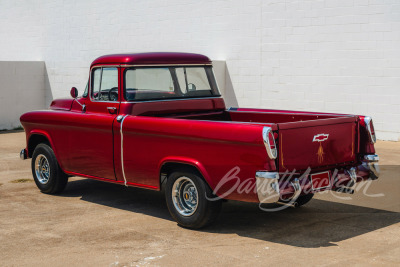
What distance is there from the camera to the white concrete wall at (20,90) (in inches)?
659

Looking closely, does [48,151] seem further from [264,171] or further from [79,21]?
[79,21]

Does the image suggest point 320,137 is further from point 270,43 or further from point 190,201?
point 270,43

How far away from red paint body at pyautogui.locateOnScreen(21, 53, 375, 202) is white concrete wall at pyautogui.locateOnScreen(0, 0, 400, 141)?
5.56 meters

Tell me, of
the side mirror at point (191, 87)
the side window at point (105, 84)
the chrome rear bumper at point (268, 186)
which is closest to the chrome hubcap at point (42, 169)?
the side window at point (105, 84)

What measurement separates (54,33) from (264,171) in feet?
50.2

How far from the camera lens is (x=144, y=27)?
56.3 feet

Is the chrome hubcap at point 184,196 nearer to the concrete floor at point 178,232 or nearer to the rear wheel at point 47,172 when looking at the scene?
the concrete floor at point 178,232

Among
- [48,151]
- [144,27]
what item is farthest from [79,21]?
[48,151]

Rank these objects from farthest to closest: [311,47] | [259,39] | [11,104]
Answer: [11,104], [259,39], [311,47]

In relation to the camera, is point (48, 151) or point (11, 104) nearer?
point (48, 151)

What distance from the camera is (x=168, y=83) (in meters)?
7.73

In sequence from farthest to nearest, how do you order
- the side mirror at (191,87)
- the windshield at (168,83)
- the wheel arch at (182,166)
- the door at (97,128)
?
the side mirror at (191,87), the windshield at (168,83), the door at (97,128), the wheel arch at (182,166)

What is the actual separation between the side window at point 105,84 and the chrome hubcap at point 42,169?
4.12 ft

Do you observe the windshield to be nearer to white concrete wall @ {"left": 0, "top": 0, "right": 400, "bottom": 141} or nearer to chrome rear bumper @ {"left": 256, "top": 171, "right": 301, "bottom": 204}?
chrome rear bumper @ {"left": 256, "top": 171, "right": 301, "bottom": 204}
